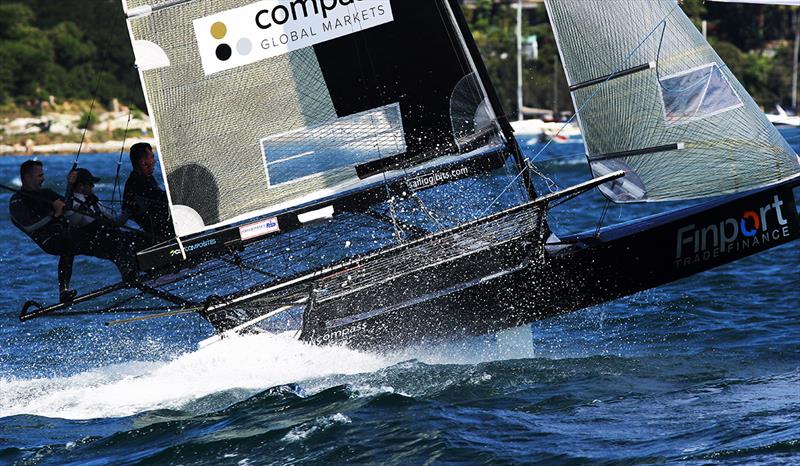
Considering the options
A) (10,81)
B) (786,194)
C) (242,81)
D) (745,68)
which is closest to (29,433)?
(242,81)

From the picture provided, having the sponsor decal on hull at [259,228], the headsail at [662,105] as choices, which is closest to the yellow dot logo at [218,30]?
the sponsor decal on hull at [259,228]

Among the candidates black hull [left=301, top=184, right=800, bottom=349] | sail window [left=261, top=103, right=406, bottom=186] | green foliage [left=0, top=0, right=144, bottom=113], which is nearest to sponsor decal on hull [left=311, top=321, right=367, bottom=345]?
black hull [left=301, top=184, right=800, bottom=349]

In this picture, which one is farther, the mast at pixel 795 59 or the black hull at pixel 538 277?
the mast at pixel 795 59

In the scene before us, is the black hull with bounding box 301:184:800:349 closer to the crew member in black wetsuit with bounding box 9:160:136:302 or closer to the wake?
the wake

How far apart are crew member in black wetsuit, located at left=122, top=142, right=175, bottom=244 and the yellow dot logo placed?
3.04ft

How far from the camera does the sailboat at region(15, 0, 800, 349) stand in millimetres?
7922

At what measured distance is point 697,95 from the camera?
8.00 metres

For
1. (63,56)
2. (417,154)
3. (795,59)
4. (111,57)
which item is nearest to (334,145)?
(417,154)

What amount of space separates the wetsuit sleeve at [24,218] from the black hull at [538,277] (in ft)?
6.13

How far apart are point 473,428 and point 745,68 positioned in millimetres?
57530

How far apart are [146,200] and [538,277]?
2.76 meters

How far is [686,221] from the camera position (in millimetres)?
7930

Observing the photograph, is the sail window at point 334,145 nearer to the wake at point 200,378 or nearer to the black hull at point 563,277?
the black hull at point 563,277

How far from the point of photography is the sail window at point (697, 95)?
7965mm
